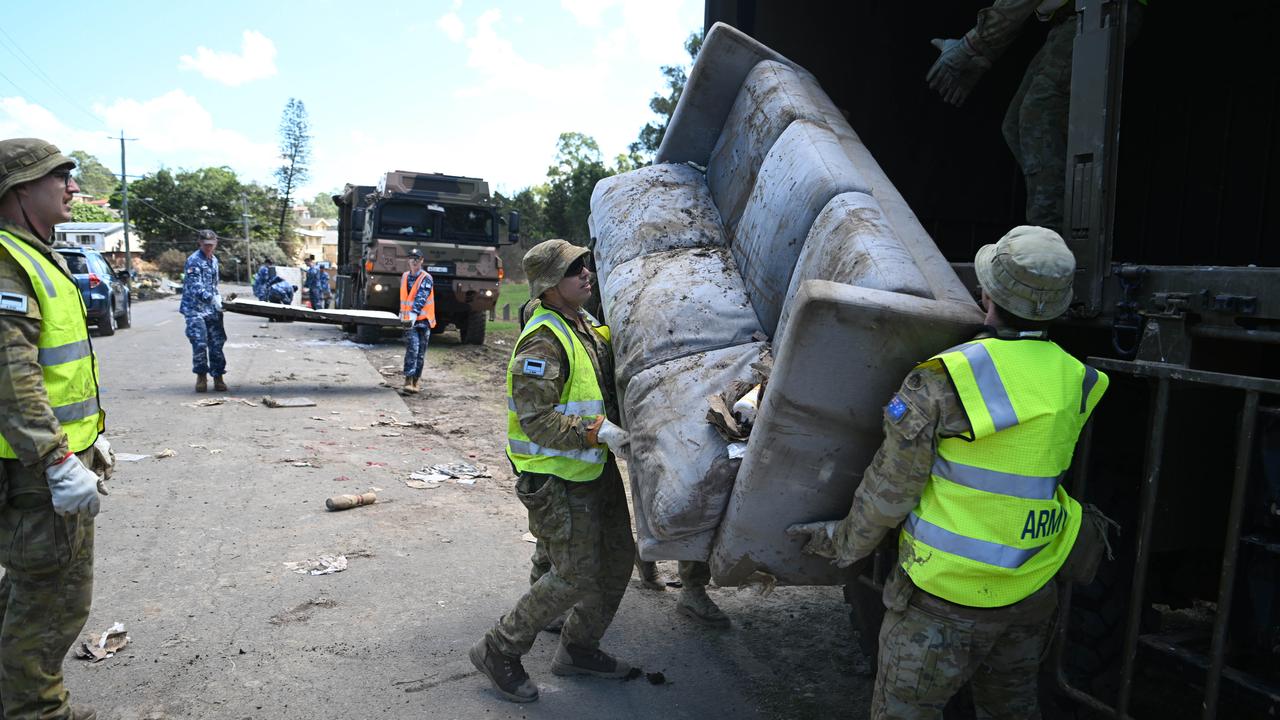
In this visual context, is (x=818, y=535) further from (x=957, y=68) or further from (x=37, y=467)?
(x=37, y=467)

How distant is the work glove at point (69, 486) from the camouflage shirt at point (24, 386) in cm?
4

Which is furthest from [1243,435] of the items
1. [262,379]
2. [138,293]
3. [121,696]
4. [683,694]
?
[138,293]

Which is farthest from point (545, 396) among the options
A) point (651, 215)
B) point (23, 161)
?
point (23, 161)

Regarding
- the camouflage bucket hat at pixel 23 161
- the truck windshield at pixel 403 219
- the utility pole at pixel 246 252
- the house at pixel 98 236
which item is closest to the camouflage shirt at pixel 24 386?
the camouflage bucket hat at pixel 23 161

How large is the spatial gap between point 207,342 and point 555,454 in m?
7.70

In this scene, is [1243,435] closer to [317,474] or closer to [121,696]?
[121,696]

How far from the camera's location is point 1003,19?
321 centimetres

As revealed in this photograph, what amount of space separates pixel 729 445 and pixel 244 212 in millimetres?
61176

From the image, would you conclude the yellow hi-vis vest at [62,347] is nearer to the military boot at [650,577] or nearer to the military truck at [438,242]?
the military boot at [650,577]

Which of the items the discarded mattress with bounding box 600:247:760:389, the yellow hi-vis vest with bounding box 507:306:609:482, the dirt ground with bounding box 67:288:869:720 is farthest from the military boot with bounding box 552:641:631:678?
the discarded mattress with bounding box 600:247:760:389

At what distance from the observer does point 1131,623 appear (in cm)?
227

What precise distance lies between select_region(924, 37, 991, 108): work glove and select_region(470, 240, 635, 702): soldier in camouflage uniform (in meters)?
1.66

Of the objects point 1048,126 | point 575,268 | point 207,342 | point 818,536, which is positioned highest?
point 1048,126

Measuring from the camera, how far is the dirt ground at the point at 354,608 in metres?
3.22
